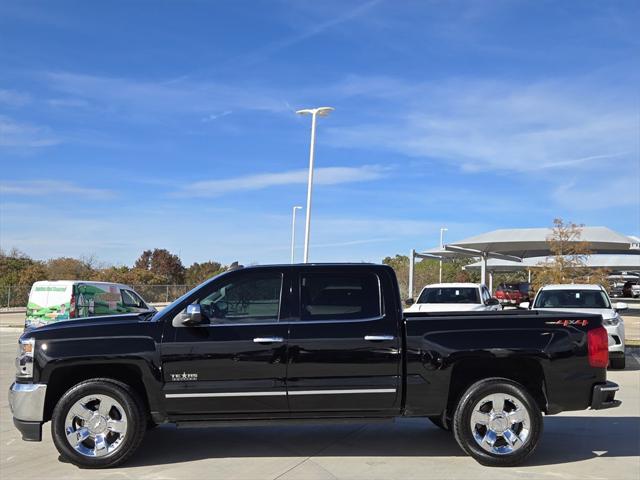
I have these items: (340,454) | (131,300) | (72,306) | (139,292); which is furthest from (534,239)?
(340,454)

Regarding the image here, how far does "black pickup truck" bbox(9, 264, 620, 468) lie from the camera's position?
609 cm

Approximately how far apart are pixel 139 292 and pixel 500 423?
43.9 metres

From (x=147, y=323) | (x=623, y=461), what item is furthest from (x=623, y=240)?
(x=147, y=323)

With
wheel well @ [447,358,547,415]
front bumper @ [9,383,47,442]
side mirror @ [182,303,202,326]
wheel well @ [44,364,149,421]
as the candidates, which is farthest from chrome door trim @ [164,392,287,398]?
wheel well @ [447,358,547,415]

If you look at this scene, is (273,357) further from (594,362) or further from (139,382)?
(594,362)

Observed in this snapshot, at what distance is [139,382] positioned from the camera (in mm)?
6316

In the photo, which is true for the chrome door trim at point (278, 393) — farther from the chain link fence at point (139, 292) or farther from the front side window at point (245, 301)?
the chain link fence at point (139, 292)

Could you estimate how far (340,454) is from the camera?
6.59 metres

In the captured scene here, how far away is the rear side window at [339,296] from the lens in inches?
250

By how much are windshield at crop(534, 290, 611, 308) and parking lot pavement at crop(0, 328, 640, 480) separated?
6.47m

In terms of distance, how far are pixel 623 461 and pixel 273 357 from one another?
3.48 metres

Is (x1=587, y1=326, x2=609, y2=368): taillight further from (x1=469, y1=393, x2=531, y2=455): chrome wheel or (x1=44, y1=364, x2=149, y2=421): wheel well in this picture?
(x1=44, y1=364, x2=149, y2=421): wheel well

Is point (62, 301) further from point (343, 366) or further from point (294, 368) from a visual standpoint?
point (343, 366)

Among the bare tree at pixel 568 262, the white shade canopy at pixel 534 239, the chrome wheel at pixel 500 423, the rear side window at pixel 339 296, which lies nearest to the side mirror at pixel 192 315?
the rear side window at pixel 339 296
